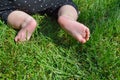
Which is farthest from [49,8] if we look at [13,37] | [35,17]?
[13,37]

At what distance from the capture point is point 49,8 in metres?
2.26

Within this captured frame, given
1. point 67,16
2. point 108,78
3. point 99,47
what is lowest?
point 108,78

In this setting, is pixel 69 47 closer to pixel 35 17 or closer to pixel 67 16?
pixel 67 16

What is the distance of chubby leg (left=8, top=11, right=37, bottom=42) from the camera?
80.0 inches

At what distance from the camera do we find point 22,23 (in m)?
2.12

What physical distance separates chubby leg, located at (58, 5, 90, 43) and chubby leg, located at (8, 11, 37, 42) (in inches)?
6.5

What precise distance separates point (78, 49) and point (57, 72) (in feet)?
0.73

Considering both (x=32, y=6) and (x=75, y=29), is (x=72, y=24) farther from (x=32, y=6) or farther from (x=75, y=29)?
(x=32, y=6)

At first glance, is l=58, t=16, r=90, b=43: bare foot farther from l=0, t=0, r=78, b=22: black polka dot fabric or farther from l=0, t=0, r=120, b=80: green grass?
l=0, t=0, r=78, b=22: black polka dot fabric

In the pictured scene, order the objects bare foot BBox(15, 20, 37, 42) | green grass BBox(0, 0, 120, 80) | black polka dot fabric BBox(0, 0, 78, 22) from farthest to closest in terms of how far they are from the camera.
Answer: black polka dot fabric BBox(0, 0, 78, 22) < bare foot BBox(15, 20, 37, 42) < green grass BBox(0, 0, 120, 80)

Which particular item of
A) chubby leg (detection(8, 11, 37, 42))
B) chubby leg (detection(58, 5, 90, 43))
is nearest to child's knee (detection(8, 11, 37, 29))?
chubby leg (detection(8, 11, 37, 42))

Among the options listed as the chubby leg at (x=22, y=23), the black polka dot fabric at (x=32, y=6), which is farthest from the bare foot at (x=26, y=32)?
the black polka dot fabric at (x=32, y=6)

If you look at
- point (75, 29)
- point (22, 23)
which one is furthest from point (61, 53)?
point (22, 23)

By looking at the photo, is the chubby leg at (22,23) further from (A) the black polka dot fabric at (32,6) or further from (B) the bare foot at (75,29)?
(B) the bare foot at (75,29)
